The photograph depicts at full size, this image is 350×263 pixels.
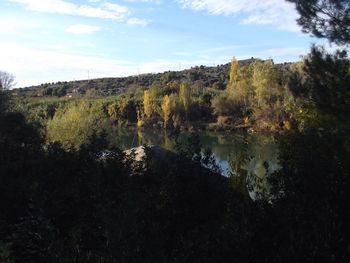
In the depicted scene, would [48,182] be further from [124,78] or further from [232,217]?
[124,78]

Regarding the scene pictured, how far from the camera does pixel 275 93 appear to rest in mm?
64375

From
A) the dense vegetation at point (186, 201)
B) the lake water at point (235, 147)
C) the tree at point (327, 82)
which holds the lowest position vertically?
the lake water at point (235, 147)

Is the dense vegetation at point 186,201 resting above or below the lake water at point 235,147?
above

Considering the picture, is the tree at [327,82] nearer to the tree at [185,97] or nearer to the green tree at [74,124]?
the green tree at [74,124]

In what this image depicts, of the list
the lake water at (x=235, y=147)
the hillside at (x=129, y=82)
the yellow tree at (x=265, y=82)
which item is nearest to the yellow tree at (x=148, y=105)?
the lake water at (x=235, y=147)

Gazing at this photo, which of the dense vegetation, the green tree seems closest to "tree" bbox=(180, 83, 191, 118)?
the green tree

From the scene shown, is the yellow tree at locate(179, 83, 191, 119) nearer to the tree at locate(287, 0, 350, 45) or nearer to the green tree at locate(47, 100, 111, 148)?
the green tree at locate(47, 100, 111, 148)

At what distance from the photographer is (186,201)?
6.43 metres

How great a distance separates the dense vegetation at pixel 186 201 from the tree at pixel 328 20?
1.52 ft

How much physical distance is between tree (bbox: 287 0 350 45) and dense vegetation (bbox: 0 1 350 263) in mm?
465

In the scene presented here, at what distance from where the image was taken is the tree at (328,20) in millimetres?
10477

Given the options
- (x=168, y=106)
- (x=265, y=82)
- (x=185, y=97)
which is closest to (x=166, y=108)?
(x=168, y=106)

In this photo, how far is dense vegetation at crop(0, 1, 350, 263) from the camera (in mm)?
4125

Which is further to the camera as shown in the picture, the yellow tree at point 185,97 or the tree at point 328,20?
the yellow tree at point 185,97
